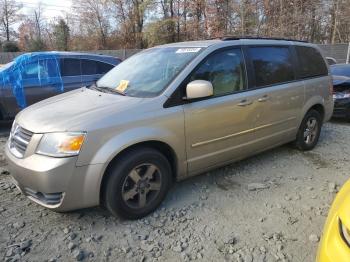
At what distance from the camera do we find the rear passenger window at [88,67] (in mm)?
7742

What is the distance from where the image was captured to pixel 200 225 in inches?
130

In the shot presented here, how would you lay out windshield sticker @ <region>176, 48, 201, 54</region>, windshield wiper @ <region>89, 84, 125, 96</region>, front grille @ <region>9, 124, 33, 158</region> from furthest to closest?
windshield sticker @ <region>176, 48, 201, 54</region>, windshield wiper @ <region>89, 84, 125, 96</region>, front grille @ <region>9, 124, 33, 158</region>

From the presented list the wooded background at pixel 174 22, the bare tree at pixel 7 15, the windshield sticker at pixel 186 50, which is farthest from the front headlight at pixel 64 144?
the bare tree at pixel 7 15

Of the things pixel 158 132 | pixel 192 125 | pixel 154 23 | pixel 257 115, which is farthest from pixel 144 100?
pixel 154 23

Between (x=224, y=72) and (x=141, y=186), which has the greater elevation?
(x=224, y=72)

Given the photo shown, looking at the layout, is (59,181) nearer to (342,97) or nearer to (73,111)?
(73,111)

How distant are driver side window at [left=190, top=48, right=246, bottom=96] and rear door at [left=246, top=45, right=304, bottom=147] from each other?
0.65 feet

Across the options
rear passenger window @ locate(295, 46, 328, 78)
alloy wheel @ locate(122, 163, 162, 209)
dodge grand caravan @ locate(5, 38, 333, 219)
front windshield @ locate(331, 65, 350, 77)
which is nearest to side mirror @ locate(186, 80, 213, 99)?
dodge grand caravan @ locate(5, 38, 333, 219)

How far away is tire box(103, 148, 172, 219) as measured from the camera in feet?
10.3

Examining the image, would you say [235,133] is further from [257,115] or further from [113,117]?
[113,117]

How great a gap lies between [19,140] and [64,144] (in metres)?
0.62

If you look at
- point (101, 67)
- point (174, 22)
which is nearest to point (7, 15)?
point (174, 22)

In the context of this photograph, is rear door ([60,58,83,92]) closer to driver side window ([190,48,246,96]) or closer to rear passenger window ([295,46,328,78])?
driver side window ([190,48,246,96])

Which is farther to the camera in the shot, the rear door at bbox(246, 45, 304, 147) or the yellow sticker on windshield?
the rear door at bbox(246, 45, 304, 147)
